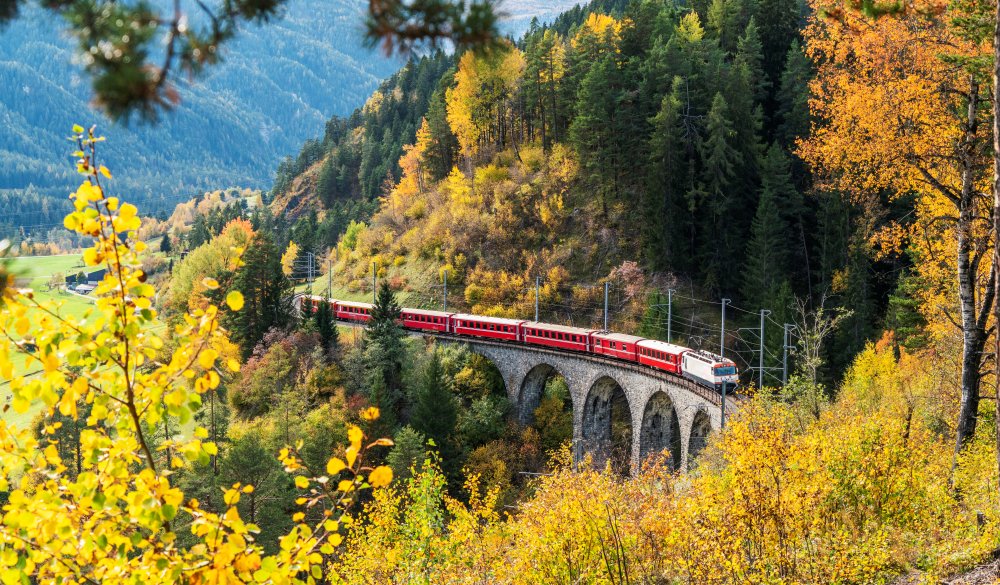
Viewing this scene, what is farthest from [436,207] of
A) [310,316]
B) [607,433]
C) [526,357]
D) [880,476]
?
[880,476]

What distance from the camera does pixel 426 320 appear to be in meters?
47.8

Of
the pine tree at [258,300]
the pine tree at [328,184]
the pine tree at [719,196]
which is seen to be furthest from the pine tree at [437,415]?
the pine tree at [328,184]

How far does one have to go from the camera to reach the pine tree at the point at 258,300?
161 ft

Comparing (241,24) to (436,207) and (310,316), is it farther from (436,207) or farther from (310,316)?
(436,207)

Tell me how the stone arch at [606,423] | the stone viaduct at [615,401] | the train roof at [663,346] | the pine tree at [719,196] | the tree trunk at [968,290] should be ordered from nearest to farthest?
the tree trunk at [968,290]
the stone viaduct at [615,401]
the train roof at [663,346]
the stone arch at [606,423]
the pine tree at [719,196]

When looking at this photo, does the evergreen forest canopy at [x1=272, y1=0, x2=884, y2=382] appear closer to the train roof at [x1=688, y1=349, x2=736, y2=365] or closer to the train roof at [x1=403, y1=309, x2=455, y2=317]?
the train roof at [x1=403, y1=309, x2=455, y2=317]

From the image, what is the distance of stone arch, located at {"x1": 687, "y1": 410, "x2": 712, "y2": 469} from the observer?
33031 mm

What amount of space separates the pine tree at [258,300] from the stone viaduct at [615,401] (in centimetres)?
1101

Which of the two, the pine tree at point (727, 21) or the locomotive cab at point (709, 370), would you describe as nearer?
the locomotive cab at point (709, 370)

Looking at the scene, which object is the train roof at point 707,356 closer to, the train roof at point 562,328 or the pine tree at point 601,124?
the train roof at point 562,328

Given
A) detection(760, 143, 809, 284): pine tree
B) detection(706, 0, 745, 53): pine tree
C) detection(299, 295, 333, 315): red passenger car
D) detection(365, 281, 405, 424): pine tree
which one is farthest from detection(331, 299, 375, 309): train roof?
detection(706, 0, 745, 53): pine tree

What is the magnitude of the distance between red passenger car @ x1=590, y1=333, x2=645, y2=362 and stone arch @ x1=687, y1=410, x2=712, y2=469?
4.83m

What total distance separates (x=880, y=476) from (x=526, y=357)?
3031cm

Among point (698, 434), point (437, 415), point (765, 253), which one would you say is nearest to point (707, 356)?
point (698, 434)
